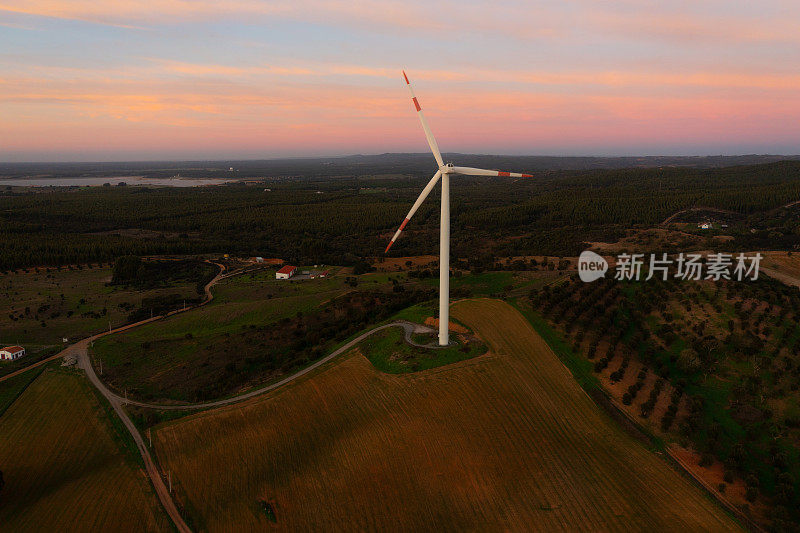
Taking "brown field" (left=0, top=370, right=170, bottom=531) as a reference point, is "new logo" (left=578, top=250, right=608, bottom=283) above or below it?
above

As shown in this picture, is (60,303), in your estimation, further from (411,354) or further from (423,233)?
(423,233)

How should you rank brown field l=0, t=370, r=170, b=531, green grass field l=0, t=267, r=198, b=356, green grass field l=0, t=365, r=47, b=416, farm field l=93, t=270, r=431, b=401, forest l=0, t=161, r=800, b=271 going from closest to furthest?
brown field l=0, t=370, r=170, b=531, green grass field l=0, t=365, r=47, b=416, farm field l=93, t=270, r=431, b=401, green grass field l=0, t=267, r=198, b=356, forest l=0, t=161, r=800, b=271

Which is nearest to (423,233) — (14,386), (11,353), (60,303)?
(60,303)

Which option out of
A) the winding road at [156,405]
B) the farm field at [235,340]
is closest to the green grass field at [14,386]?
the winding road at [156,405]

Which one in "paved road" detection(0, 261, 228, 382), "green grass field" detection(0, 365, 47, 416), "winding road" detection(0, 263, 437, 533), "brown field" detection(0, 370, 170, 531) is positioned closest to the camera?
"brown field" detection(0, 370, 170, 531)

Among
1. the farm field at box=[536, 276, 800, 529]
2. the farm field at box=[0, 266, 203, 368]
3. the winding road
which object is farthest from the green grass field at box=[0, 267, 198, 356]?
the farm field at box=[536, 276, 800, 529]

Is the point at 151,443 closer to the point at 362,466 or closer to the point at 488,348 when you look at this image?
the point at 362,466

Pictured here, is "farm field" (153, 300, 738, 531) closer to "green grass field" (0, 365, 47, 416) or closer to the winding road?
the winding road
